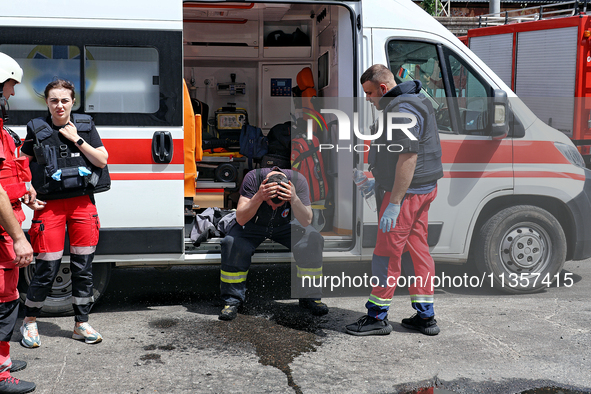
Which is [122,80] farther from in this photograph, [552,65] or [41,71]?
[552,65]

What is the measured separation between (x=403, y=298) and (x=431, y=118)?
1.84m

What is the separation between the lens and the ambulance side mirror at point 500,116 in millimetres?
4961

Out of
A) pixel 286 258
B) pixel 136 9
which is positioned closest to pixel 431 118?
pixel 286 258

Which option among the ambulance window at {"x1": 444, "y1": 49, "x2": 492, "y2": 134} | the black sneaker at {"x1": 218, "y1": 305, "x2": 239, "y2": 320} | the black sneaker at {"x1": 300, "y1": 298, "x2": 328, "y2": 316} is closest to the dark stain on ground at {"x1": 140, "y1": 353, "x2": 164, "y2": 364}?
the black sneaker at {"x1": 218, "y1": 305, "x2": 239, "y2": 320}

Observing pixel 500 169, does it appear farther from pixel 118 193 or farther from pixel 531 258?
pixel 118 193

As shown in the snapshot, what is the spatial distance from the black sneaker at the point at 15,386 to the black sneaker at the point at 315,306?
2.21m

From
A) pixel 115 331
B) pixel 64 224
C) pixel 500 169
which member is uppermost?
pixel 500 169

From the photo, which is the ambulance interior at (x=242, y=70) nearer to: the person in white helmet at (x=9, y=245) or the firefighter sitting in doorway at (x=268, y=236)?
the firefighter sitting in doorway at (x=268, y=236)

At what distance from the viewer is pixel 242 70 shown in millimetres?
8016

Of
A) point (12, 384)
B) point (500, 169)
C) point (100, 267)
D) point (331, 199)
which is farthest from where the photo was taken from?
point (331, 199)

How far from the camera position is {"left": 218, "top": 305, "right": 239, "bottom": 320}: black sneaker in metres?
4.82

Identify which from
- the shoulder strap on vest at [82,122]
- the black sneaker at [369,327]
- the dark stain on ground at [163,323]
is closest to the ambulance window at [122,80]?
the shoulder strap on vest at [82,122]

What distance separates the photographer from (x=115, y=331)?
4.58 metres

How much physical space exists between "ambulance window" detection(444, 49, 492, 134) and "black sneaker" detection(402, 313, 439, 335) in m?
1.61
